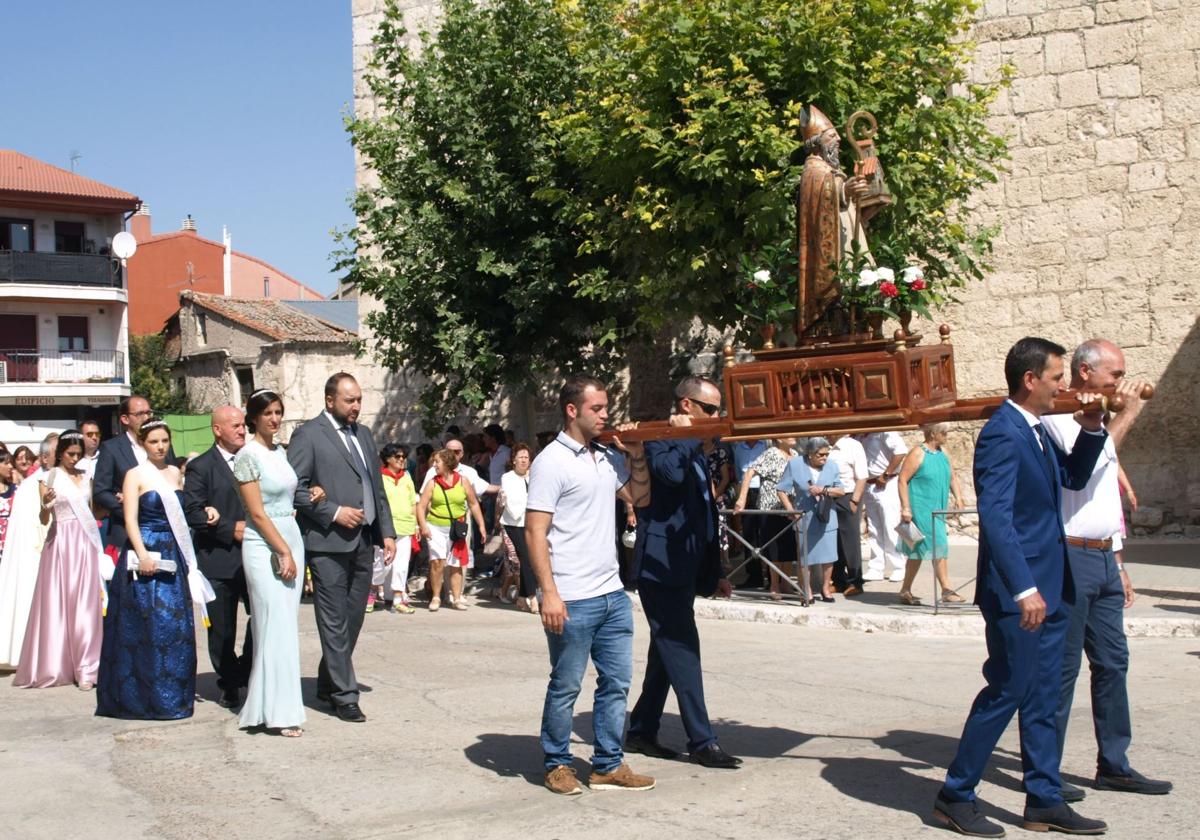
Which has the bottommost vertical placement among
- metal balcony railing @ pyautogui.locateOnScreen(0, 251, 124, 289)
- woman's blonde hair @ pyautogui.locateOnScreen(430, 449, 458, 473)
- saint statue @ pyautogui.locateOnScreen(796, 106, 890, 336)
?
woman's blonde hair @ pyautogui.locateOnScreen(430, 449, 458, 473)

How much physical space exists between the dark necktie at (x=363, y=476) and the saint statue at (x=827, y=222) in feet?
9.33

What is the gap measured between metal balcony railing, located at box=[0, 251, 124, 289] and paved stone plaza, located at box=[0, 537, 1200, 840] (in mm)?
31302

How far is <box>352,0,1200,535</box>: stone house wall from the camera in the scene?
54.6 feet

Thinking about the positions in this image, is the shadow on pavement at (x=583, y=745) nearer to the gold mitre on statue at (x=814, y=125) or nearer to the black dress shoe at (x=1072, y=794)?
the black dress shoe at (x=1072, y=794)

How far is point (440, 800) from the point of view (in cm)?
583

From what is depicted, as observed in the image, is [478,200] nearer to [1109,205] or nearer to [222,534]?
[1109,205]

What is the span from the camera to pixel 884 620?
439 inches

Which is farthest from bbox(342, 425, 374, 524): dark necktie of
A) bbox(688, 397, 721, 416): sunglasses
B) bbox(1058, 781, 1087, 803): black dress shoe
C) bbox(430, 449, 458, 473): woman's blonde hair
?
bbox(430, 449, 458, 473): woman's blonde hair

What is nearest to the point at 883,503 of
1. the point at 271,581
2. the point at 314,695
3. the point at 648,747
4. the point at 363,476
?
the point at 314,695

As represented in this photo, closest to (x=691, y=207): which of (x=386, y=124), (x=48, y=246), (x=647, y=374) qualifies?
(x=386, y=124)

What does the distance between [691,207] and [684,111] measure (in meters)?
0.94

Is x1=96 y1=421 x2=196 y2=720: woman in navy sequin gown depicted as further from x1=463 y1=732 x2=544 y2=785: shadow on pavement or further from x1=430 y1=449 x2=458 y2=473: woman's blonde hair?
x1=430 y1=449 x2=458 y2=473: woman's blonde hair

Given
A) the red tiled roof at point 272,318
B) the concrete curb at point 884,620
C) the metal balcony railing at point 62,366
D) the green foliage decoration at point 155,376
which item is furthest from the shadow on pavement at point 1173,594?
the metal balcony railing at point 62,366

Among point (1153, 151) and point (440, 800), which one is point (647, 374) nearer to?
point (1153, 151)
